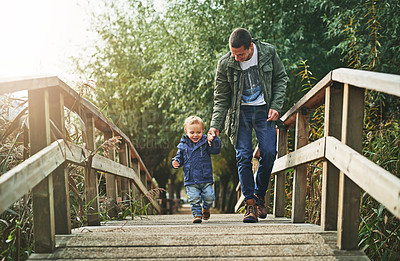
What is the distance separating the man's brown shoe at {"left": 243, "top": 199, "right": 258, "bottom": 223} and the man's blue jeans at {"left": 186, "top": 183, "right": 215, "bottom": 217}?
0.56m

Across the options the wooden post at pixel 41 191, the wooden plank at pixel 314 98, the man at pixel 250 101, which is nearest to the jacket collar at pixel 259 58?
the man at pixel 250 101

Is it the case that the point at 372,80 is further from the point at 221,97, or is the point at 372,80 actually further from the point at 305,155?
the point at 221,97

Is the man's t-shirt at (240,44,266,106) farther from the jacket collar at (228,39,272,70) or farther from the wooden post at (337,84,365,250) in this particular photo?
the wooden post at (337,84,365,250)

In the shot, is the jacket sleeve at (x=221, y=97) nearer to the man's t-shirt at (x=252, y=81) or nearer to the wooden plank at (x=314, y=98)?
the man's t-shirt at (x=252, y=81)

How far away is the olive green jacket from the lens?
13.4 feet

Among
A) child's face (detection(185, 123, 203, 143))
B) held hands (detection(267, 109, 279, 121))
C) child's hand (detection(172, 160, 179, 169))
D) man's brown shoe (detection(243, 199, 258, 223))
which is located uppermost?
held hands (detection(267, 109, 279, 121))

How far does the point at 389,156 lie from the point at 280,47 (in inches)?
255

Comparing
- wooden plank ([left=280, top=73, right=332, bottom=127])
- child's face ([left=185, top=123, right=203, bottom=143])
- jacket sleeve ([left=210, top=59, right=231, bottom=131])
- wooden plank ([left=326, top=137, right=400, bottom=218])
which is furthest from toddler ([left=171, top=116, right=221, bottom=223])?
wooden plank ([left=326, top=137, right=400, bottom=218])

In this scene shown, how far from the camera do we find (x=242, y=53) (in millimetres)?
3938

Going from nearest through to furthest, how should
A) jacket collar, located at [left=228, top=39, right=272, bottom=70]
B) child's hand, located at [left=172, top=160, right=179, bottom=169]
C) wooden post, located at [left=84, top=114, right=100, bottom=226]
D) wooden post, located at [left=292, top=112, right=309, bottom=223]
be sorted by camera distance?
1. wooden post, located at [left=84, top=114, right=100, bottom=226]
2. wooden post, located at [left=292, top=112, right=309, bottom=223]
3. jacket collar, located at [left=228, top=39, right=272, bottom=70]
4. child's hand, located at [left=172, top=160, right=179, bottom=169]

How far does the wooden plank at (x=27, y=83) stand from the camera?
2.19 metres

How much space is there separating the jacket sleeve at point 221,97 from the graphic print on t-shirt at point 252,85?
0.67ft

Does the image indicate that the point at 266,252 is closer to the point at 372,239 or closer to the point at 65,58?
the point at 372,239

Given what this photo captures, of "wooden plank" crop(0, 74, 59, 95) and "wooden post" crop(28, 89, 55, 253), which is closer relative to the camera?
"wooden plank" crop(0, 74, 59, 95)
